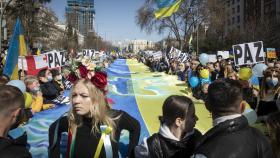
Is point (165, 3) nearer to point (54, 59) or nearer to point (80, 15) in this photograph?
point (54, 59)

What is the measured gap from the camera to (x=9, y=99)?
281cm

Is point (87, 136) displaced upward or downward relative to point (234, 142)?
downward

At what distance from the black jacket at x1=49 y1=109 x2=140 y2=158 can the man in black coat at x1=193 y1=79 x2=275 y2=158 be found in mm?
1156

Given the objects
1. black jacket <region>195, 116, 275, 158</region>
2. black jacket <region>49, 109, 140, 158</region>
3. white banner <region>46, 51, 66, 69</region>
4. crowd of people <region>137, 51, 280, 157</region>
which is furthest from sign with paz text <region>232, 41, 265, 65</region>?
black jacket <region>195, 116, 275, 158</region>

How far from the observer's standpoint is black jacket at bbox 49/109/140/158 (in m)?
Result: 3.83

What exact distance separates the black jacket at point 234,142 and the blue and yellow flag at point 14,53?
24.5 ft

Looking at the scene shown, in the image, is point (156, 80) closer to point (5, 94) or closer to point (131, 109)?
point (131, 109)

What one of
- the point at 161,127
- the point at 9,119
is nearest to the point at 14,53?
the point at 161,127

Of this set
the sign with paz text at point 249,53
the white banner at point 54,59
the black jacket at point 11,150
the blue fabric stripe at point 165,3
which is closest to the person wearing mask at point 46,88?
the white banner at point 54,59

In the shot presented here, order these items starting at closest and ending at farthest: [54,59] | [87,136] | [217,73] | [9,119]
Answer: [9,119] < [87,136] < [54,59] < [217,73]

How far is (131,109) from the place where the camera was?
36.2 ft

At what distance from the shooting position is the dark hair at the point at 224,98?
2.83 metres

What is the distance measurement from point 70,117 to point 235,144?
1.83 metres

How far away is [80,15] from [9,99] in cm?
11228
